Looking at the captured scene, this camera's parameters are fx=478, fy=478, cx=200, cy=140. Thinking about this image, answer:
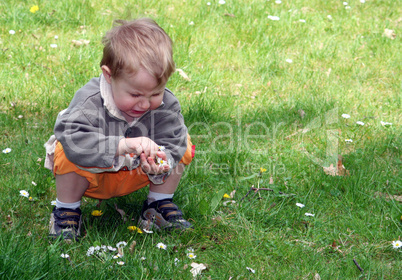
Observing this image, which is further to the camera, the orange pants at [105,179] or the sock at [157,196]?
the sock at [157,196]

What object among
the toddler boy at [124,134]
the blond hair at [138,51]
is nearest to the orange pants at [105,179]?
the toddler boy at [124,134]

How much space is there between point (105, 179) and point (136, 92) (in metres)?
0.52

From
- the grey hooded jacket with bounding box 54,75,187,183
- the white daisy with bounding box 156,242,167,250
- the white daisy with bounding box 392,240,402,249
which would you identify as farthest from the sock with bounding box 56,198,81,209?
the white daisy with bounding box 392,240,402,249

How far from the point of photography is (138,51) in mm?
2357

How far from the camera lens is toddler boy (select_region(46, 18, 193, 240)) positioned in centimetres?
235

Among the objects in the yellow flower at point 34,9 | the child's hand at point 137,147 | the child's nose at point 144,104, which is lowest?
the yellow flower at point 34,9

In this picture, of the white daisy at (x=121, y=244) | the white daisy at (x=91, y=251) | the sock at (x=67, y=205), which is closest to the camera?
the white daisy at (x=91, y=251)

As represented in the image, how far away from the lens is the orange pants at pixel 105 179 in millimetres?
2430

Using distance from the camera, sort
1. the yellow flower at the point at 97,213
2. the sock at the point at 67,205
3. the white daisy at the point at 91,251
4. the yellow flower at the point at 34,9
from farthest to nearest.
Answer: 1. the yellow flower at the point at 34,9
2. the yellow flower at the point at 97,213
3. the sock at the point at 67,205
4. the white daisy at the point at 91,251

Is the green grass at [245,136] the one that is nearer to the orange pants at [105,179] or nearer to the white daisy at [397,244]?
the white daisy at [397,244]

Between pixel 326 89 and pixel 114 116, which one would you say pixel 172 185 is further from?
pixel 326 89

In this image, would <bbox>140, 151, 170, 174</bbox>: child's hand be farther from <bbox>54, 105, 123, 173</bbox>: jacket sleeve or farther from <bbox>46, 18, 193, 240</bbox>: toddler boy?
<bbox>54, 105, 123, 173</bbox>: jacket sleeve

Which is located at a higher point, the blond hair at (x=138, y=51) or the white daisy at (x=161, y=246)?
the blond hair at (x=138, y=51)

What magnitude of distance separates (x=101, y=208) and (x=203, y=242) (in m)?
0.64
